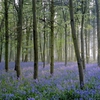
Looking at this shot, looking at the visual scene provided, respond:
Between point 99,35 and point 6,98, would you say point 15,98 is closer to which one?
point 6,98

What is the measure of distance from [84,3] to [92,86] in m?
9.48

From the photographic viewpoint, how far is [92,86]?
6.64 metres

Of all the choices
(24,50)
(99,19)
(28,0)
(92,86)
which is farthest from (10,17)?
(92,86)

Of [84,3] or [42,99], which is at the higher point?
[84,3]

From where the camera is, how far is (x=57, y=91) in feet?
19.6

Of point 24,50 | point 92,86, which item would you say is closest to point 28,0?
point 24,50

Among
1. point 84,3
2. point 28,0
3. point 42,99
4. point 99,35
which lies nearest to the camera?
point 42,99

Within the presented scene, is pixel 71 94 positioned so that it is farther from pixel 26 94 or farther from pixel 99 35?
pixel 99 35

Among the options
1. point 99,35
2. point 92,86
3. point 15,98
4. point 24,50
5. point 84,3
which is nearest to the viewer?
point 15,98

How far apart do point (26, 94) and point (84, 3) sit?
10721 millimetres

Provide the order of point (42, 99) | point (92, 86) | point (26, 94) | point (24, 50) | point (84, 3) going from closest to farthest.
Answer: point (42, 99), point (26, 94), point (92, 86), point (84, 3), point (24, 50)

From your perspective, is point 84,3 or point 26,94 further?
point 84,3

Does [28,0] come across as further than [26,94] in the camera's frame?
Yes

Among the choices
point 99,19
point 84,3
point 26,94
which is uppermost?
point 84,3
